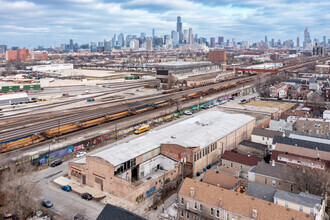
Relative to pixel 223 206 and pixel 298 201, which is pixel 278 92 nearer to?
pixel 298 201

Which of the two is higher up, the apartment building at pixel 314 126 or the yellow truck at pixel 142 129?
the apartment building at pixel 314 126

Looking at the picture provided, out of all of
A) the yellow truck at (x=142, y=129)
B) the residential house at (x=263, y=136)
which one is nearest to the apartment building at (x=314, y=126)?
the residential house at (x=263, y=136)

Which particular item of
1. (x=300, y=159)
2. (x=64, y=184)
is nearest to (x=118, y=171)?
(x=64, y=184)

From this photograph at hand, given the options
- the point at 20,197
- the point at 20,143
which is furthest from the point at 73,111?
the point at 20,197

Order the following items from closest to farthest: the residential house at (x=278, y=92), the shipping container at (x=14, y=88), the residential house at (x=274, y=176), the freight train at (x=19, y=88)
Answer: the residential house at (x=274, y=176), the residential house at (x=278, y=92), the freight train at (x=19, y=88), the shipping container at (x=14, y=88)

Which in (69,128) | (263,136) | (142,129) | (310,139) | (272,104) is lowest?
(142,129)

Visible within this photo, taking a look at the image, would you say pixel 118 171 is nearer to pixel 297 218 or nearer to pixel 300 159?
pixel 297 218

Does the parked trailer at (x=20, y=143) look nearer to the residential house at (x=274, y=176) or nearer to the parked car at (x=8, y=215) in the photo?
the parked car at (x=8, y=215)
